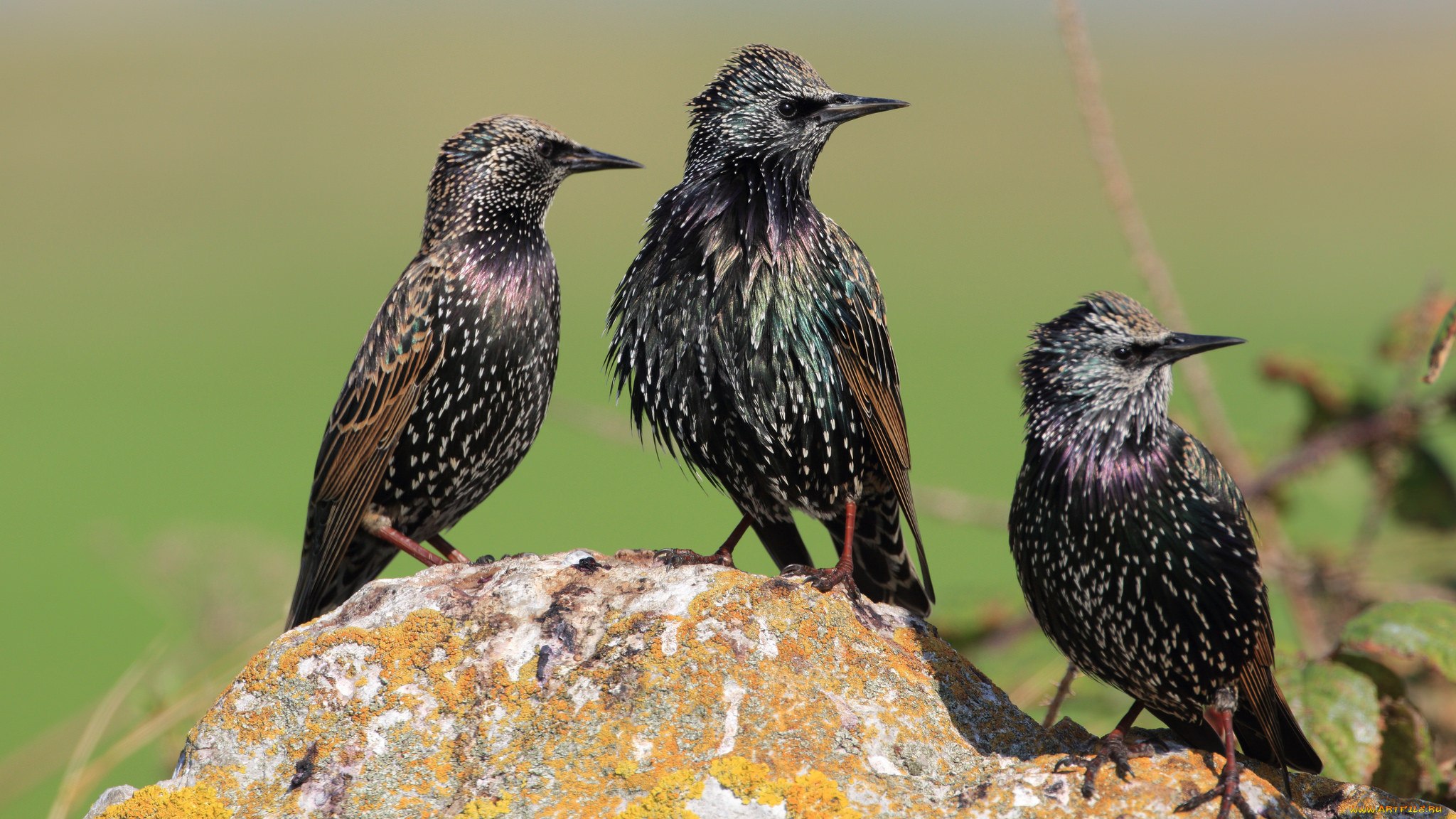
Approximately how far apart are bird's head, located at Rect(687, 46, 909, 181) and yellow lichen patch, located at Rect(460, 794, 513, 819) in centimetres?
209

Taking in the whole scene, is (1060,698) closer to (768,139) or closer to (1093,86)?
(768,139)

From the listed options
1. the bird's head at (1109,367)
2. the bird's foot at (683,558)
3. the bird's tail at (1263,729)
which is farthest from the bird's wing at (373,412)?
the bird's tail at (1263,729)

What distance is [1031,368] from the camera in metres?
3.73

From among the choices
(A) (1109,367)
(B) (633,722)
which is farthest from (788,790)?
(A) (1109,367)

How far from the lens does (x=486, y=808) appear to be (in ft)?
9.94

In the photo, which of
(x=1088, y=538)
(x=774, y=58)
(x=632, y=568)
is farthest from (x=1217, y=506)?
(x=774, y=58)

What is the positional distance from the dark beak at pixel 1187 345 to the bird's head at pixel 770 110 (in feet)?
3.80

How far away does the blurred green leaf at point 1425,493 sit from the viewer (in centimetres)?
589

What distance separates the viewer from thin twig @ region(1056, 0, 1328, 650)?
4.75 meters

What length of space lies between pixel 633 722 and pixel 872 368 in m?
1.51

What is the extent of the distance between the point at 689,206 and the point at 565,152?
2.44 ft

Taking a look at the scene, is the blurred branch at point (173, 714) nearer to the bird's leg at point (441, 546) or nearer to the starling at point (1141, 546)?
the bird's leg at point (441, 546)

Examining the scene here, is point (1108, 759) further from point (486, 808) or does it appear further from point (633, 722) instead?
point (486, 808)

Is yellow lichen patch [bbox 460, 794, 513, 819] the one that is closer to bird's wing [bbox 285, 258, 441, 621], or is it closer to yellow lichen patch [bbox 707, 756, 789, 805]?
yellow lichen patch [bbox 707, 756, 789, 805]
